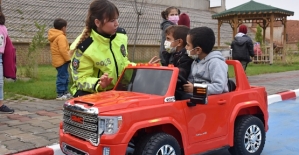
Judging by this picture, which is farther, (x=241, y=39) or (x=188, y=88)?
(x=241, y=39)

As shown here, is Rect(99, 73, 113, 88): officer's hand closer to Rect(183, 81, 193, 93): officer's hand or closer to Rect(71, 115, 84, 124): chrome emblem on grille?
Rect(71, 115, 84, 124): chrome emblem on grille

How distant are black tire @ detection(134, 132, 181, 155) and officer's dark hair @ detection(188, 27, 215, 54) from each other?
1091 mm

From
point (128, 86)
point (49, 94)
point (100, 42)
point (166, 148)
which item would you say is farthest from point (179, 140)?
point (49, 94)

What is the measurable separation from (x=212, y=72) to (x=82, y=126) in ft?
4.84

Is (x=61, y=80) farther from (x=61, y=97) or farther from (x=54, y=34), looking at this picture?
(x=54, y=34)

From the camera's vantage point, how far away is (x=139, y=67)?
379cm

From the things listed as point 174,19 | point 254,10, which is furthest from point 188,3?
point 174,19

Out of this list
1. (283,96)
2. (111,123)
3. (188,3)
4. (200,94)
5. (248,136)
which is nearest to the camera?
(111,123)

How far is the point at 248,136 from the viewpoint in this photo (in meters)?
4.06

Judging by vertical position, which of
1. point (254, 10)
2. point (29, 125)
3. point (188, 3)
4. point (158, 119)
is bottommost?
point (29, 125)

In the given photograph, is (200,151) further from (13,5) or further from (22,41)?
(13,5)

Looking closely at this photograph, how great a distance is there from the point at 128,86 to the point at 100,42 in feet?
1.92

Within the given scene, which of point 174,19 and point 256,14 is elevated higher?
point 256,14

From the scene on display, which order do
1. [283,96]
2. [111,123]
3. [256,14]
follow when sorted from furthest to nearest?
[256,14] < [283,96] < [111,123]
